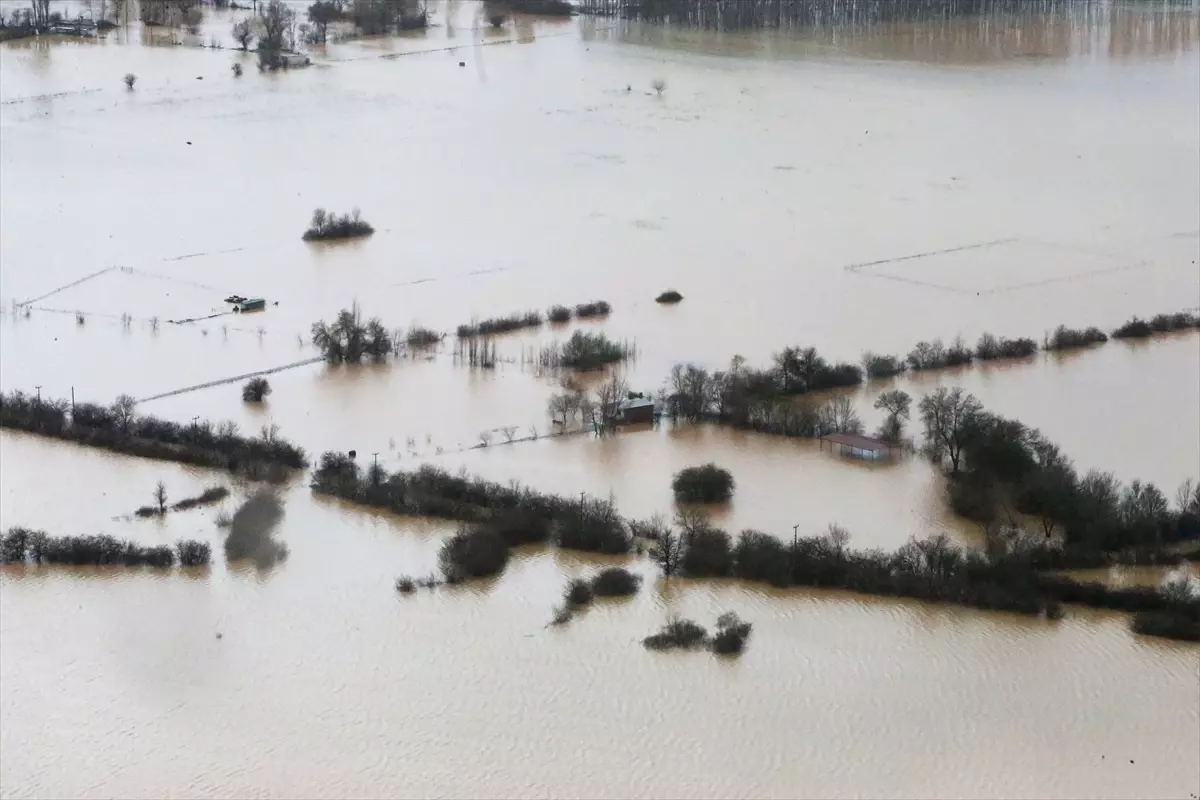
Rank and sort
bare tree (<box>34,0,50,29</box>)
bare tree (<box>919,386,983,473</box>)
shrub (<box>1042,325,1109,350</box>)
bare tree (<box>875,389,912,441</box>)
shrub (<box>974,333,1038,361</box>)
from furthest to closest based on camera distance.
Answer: bare tree (<box>34,0,50,29</box>) → shrub (<box>1042,325,1109,350</box>) → shrub (<box>974,333,1038,361</box>) → bare tree (<box>875,389,912,441</box>) → bare tree (<box>919,386,983,473</box>)

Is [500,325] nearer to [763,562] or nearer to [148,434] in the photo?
[148,434]

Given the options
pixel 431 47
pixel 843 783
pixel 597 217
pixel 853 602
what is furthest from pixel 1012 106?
pixel 843 783

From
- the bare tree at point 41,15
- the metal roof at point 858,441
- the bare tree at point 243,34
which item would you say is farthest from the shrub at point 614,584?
the bare tree at point 41,15

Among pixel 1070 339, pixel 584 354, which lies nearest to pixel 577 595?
pixel 584 354

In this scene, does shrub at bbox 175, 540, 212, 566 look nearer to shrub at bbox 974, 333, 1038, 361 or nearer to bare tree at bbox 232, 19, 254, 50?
shrub at bbox 974, 333, 1038, 361

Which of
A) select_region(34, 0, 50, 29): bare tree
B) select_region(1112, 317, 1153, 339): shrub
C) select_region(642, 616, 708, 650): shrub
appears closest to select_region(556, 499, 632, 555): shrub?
select_region(642, 616, 708, 650): shrub
